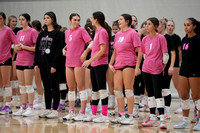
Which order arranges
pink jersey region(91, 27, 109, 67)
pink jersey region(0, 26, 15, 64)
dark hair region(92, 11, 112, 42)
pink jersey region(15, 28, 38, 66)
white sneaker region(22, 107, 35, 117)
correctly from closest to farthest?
pink jersey region(91, 27, 109, 67) → dark hair region(92, 11, 112, 42) → white sneaker region(22, 107, 35, 117) → pink jersey region(15, 28, 38, 66) → pink jersey region(0, 26, 15, 64)

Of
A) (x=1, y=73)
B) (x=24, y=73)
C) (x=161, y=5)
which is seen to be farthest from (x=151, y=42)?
(x=161, y=5)

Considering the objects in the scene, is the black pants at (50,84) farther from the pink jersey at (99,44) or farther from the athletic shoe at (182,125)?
the athletic shoe at (182,125)

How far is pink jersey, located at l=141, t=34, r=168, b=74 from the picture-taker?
4703 mm

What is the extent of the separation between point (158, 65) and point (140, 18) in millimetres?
4137

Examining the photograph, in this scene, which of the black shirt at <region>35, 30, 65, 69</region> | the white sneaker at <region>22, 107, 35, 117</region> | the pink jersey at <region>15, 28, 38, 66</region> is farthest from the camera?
the pink jersey at <region>15, 28, 38, 66</region>

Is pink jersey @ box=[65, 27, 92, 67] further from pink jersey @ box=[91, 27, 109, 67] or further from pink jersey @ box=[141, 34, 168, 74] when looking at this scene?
pink jersey @ box=[141, 34, 168, 74]

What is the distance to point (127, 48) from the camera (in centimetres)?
480

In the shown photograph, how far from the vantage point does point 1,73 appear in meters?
5.89

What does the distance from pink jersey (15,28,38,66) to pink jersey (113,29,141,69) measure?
5.35 ft

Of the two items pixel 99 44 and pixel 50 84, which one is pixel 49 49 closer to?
pixel 50 84

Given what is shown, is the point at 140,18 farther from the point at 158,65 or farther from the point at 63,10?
the point at 158,65

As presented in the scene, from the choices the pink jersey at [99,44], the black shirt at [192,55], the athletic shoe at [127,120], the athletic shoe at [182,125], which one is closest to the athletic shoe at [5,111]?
the pink jersey at [99,44]

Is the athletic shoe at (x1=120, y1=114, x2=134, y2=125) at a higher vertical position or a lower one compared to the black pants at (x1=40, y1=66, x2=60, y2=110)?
lower

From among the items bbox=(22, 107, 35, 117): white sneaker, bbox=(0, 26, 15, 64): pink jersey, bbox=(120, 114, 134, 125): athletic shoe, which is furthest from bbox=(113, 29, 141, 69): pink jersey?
bbox=(0, 26, 15, 64): pink jersey
